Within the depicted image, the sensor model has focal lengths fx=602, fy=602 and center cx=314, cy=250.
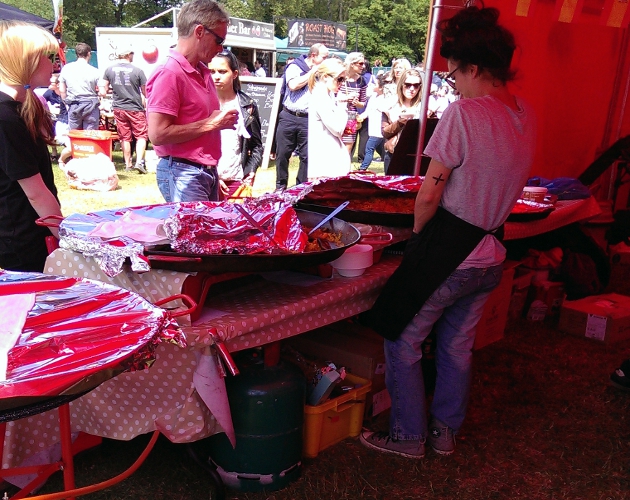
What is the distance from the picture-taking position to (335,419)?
2.72m

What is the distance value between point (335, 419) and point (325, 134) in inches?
159

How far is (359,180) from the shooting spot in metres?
3.42

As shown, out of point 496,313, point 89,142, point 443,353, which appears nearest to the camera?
point 443,353

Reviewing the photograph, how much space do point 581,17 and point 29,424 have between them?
458 centimetres

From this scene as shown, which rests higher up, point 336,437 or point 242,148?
point 242,148

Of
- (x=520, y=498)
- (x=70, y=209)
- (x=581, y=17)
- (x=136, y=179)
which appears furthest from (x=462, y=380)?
(x=136, y=179)

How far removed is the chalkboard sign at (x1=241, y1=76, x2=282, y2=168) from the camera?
9.63m

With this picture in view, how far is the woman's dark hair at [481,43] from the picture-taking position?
88.7 inches

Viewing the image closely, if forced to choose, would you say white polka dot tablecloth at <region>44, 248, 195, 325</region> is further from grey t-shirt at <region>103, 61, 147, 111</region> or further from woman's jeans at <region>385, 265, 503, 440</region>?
grey t-shirt at <region>103, 61, 147, 111</region>

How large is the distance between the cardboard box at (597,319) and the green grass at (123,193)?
366cm

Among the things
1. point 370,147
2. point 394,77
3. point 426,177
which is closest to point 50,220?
point 426,177

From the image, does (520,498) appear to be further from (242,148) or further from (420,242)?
(242,148)

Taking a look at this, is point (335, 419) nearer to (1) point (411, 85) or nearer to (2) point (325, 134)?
(2) point (325, 134)

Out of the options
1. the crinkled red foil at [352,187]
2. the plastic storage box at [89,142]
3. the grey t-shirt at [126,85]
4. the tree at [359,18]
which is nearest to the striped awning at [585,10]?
the crinkled red foil at [352,187]
